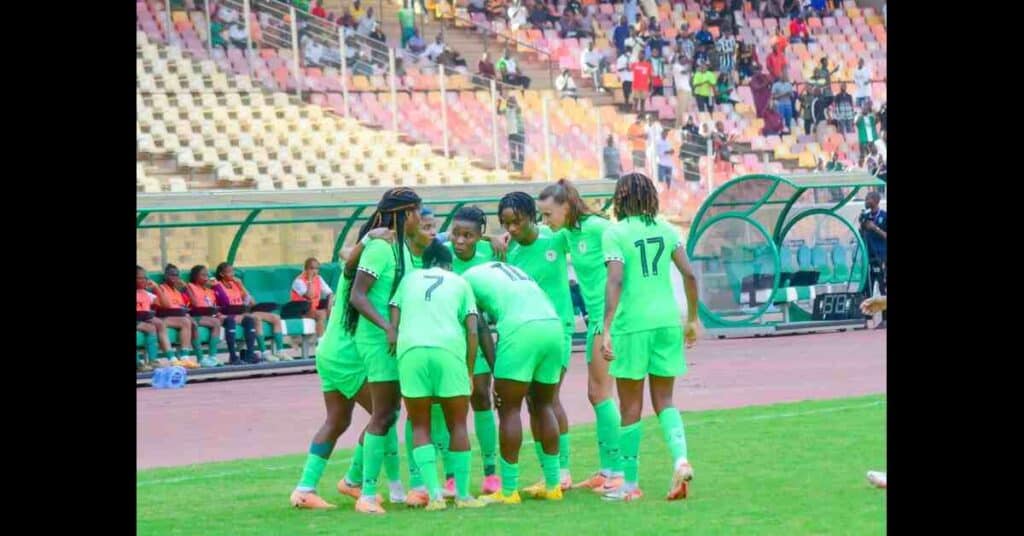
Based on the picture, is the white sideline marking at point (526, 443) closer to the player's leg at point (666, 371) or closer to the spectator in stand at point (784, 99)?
the player's leg at point (666, 371)

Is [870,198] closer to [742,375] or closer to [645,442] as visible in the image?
[742,375]

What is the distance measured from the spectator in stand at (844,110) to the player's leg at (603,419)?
26111mm

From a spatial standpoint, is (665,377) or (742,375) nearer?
(665,377)

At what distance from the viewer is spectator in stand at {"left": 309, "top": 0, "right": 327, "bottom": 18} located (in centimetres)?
3129

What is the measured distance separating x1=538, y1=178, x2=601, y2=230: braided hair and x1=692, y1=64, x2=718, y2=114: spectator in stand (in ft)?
81.8

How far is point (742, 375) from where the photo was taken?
1803cm

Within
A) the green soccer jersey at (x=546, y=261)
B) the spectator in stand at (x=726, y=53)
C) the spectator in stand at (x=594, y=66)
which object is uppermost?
the spectator in stand at (x=726, y=53)

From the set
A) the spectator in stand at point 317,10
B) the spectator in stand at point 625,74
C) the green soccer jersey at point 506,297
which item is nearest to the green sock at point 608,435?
the green soccer jersey at point 506,297

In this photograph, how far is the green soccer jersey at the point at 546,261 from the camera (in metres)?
10.2

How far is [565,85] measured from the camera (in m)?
→ 33.0

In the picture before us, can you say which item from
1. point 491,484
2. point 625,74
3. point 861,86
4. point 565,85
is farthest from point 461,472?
point 861,86

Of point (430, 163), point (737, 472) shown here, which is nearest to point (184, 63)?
point (430, 163)
